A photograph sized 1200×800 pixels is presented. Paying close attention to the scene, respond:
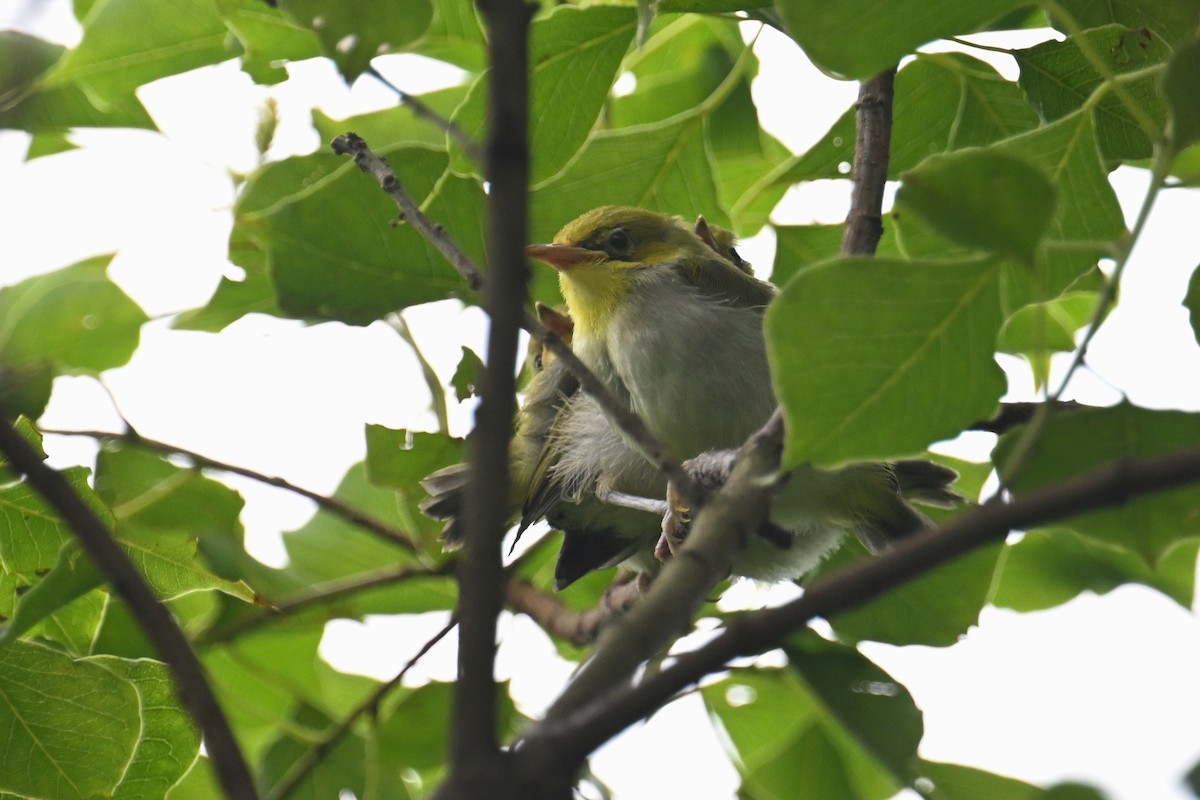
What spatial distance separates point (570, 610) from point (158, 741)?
103cm

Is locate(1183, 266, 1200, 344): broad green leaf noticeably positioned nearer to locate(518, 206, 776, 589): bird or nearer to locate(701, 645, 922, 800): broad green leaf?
locate(701, 645, 922, 800): broad green leaf

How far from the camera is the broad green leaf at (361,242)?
1.93 meters

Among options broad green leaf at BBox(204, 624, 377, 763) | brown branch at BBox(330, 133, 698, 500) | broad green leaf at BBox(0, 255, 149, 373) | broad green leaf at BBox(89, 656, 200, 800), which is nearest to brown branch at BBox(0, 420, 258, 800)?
brown branch at BBox(330, 133, 698, 500)

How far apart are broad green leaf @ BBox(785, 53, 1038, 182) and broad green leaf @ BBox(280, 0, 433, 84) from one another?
0.87m

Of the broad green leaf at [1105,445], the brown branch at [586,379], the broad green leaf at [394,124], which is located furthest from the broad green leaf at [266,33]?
the broad green leaf at [1105,445]

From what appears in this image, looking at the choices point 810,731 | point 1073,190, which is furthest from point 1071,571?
point 1073,190

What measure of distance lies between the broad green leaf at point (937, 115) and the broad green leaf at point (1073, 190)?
0.34 m

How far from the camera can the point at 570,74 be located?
1.80 metres

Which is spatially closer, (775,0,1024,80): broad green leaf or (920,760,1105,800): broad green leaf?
(775,0,1024,80): broad green leaf

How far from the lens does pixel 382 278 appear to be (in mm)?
2021

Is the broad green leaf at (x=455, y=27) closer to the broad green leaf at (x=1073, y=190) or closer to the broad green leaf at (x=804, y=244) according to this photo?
the broad green leaf at (x=804, y=244)

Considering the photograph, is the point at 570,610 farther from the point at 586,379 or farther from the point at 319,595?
the point at 586,379

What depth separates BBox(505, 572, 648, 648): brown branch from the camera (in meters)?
2.28

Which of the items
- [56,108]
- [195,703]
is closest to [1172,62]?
[195,703]
